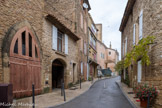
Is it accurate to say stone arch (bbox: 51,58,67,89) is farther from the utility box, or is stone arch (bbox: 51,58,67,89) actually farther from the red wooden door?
the utility box

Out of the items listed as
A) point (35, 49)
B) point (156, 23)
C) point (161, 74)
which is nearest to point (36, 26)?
point (35, 49)

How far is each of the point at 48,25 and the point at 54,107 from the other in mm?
5612

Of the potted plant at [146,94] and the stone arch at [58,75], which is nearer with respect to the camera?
the potted plant at [146,94]

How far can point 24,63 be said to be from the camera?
6609 millimetres

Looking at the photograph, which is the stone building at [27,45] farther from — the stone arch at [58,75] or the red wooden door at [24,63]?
the stone arch at [58,75]

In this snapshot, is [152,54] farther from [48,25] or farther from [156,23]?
[48,25]

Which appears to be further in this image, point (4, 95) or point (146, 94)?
point (146, 94)

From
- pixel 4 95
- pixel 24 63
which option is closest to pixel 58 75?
pixel 24 63

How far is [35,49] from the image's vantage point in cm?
755

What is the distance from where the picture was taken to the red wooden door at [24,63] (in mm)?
5961

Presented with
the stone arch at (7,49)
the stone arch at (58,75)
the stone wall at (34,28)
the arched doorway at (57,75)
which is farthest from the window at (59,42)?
the stone arch at (7,49)

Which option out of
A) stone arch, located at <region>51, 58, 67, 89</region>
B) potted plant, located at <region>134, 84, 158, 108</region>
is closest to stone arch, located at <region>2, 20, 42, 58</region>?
stone arch, located at <region>51, 58, 67, 89</region>

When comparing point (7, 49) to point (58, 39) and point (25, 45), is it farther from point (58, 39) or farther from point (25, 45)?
point (58, 39)

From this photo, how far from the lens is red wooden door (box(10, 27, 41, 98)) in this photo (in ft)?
19.6
